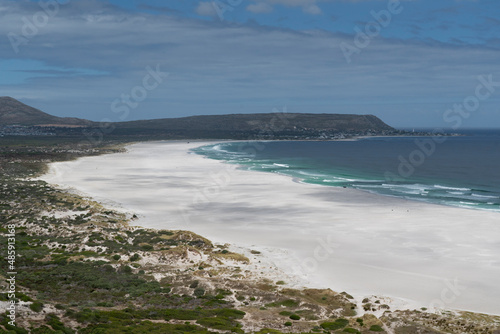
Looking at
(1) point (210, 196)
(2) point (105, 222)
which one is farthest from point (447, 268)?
(1) point (210, 196)

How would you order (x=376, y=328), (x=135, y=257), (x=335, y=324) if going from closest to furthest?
1. (x=376, y=328)
2. (x=335, y=324)
3. (x=135, y=257)

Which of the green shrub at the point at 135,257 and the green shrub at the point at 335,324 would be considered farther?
the green shrub at the point at 135,257

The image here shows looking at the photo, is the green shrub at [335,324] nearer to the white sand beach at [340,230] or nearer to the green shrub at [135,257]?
the white sand beach at [340,230]

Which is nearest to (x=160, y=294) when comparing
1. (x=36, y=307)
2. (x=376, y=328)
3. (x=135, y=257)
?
(x=135, y=257)

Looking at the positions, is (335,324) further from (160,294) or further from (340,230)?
(340,230)

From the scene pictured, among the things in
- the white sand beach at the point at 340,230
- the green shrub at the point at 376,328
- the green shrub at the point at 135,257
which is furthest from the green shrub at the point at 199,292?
the green shrub at the point at 376,328

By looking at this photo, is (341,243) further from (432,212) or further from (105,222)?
(105,222)
